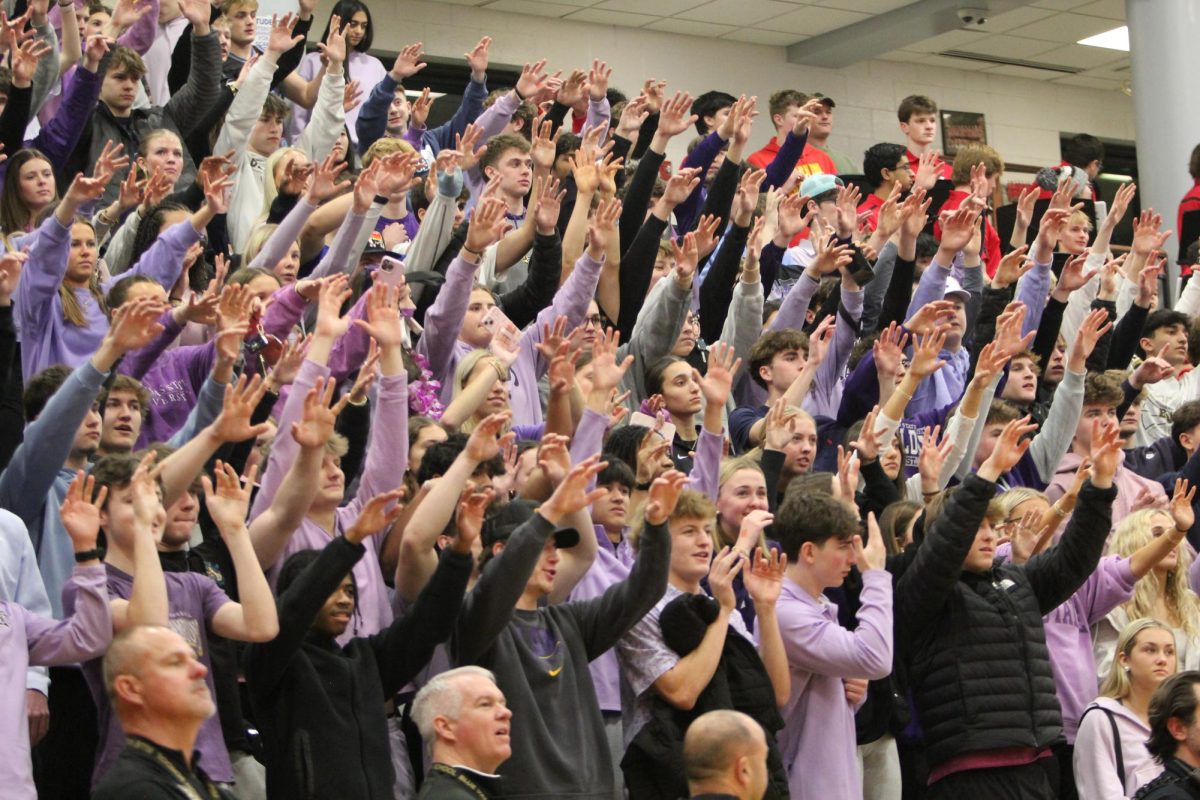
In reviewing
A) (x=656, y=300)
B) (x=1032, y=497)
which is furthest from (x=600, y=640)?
(x=656, y=300)

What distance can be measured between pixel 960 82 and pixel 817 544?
11.3 m

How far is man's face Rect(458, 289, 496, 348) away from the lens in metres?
5.95

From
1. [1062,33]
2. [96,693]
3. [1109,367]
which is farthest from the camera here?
[1062,33]

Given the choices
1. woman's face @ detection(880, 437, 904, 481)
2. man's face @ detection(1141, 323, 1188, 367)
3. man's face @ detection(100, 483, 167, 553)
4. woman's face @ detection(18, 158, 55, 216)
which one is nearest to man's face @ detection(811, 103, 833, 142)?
man's face @ detection(1141, 323, 1188, 367)

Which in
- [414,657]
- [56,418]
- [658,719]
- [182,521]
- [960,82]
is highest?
[960,82]

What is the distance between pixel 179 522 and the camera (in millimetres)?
4039

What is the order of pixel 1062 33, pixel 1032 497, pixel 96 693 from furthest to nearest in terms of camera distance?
pixel 1062 33
pixel 1032 497
pixel 96 693

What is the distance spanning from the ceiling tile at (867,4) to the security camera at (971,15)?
45cm

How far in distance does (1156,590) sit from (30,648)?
11.4 ft

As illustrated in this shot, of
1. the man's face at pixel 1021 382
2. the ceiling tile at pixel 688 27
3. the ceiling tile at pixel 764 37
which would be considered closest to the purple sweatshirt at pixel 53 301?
the man's face at pixel 1021 382

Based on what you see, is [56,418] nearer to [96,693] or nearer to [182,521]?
[182,521]

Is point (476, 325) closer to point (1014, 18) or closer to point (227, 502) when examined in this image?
point (227, 502)

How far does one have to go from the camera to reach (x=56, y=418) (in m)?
4.14

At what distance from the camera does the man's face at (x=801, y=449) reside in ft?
17.7
